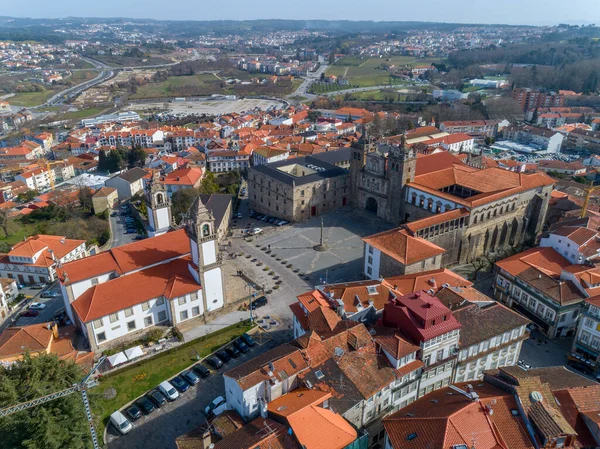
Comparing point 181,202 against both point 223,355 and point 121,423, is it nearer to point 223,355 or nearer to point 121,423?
point 223,355

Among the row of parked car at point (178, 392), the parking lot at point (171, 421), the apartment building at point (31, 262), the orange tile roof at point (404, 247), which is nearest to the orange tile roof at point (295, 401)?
the row of parked car at point (178, 392)

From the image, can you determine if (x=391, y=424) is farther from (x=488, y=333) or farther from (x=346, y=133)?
(x=346, y=133)

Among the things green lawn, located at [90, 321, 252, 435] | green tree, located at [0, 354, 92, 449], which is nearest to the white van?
green lawn, located at [90, 321, 252, 435]

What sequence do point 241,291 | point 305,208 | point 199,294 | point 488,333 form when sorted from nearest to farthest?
point 488,333 < point 199,294 < point 241,291 < point 305,208

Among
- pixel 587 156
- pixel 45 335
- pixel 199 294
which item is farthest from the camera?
pixel 587 156

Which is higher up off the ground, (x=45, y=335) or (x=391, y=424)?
(x=391, y=424)

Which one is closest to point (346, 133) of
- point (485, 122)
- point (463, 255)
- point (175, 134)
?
point (485, 122)
